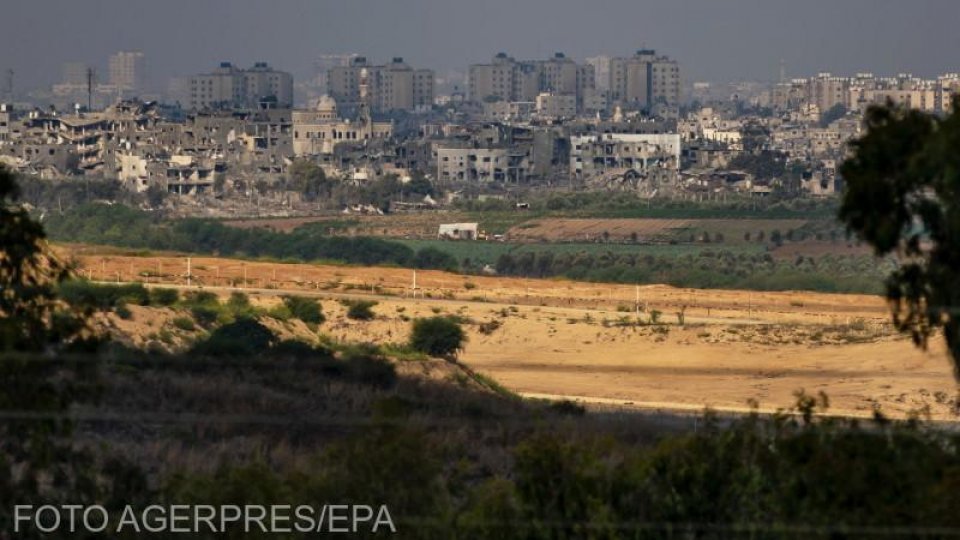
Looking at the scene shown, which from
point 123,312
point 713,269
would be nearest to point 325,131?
point 713,269

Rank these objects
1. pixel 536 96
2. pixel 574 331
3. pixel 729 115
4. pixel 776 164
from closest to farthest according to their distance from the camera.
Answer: pixel 574 331 < pixel 776 164 < pixel 729 115 < pixel 536 96

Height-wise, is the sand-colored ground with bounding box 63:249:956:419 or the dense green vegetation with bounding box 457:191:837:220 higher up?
the dense green vegetation with bounding box 457:191:837:220

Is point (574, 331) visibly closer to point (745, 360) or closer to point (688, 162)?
point (745, 360)

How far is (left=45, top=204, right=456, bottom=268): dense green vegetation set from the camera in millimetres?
40656

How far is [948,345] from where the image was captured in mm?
6910

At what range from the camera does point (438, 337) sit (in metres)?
21.1

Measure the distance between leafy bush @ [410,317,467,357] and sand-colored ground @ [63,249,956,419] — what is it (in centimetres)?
19

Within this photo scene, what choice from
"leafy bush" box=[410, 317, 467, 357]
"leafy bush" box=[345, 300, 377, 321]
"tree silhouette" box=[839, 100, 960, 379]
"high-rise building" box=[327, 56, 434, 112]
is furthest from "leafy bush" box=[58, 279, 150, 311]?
"high-rise building" box=[327, 56, 434, 112]

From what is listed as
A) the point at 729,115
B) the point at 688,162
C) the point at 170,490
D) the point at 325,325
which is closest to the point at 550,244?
the point at 325,325

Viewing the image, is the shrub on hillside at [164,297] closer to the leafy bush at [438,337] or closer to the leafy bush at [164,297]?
the leafy bush at [164,297]

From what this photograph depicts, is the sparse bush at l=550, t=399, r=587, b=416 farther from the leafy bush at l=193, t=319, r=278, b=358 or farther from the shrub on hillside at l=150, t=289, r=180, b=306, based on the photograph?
the shrub on hillside at l=150, t=289, r=180, b=306

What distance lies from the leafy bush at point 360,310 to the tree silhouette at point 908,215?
16286 millimetres

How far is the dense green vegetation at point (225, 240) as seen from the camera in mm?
40656

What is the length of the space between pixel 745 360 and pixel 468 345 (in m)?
2.94
